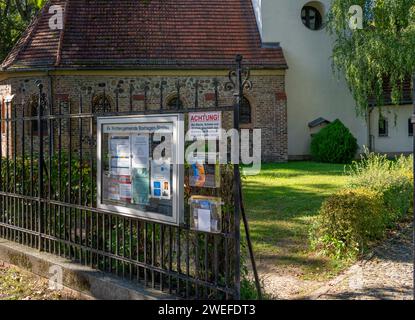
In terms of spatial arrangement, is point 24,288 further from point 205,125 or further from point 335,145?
point 335,145

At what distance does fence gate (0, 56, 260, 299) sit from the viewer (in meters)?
4.69

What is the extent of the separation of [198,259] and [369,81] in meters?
17.3

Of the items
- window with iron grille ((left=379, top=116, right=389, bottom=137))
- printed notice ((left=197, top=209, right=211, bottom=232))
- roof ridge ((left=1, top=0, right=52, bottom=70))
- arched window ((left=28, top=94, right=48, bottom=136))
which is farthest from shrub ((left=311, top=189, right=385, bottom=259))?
Result: window with iron grille ((left=379, top=116, right=389, bottom=137))

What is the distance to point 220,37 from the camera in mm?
23188

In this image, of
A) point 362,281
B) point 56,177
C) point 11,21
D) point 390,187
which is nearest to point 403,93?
point 390,187

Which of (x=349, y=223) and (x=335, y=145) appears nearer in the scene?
(x=349, y=223)

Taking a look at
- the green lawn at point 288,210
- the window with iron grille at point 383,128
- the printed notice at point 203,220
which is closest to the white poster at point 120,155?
the printed notice at point 203,220

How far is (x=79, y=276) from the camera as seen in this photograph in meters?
5.87

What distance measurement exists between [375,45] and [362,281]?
15386 mm

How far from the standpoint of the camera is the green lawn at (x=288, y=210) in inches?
291

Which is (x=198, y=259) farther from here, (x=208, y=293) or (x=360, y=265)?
(x=360, y=265)

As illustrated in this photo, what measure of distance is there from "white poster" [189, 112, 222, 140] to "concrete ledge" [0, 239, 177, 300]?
5.05 feet

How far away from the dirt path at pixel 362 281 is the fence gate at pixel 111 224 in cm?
113

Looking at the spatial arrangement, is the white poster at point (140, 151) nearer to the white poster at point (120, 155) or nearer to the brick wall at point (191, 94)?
the white poster at point (120, 155)
